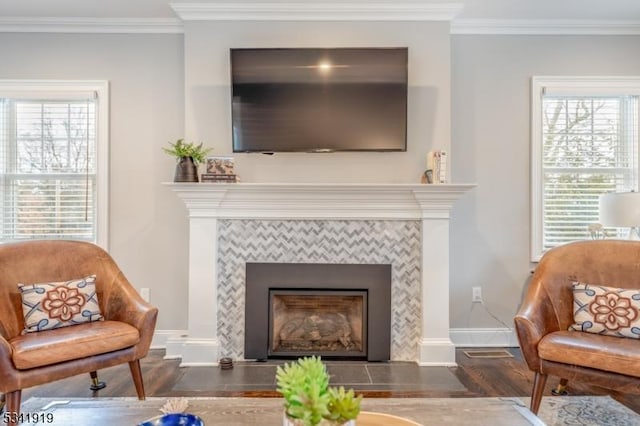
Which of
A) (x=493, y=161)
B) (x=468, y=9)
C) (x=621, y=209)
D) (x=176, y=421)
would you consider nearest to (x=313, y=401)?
(x=176, y=421)

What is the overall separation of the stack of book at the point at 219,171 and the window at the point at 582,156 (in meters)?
2.53

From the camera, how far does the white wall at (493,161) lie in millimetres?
3326

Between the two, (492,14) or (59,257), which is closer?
(59,257)

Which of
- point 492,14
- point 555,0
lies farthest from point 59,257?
point 555,0

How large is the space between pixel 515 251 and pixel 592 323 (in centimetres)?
116

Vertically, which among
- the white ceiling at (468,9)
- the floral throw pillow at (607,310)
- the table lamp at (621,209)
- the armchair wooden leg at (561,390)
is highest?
the white ceiling at (468,9)

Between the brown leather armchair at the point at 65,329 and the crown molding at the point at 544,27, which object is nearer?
the brown leather armchair at the point at 65,329

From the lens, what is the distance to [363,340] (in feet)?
9.77

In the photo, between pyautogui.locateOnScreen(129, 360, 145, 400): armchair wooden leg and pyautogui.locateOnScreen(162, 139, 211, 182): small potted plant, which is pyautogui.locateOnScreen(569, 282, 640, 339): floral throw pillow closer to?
pyautogui.locateOnScreen(129, 360, 145, 400): armchair wooden leg

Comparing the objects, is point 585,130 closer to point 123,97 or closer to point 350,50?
point 350,50

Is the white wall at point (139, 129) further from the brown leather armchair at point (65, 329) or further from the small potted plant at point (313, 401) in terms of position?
the small potted plant at point (313, 401)

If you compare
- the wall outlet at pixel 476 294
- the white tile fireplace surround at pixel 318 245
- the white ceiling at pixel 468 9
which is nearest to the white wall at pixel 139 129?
the white ceiling at pixel 468 9

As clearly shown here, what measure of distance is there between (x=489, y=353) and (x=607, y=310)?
1146mm

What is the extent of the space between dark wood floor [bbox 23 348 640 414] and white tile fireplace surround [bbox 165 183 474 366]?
184mm
